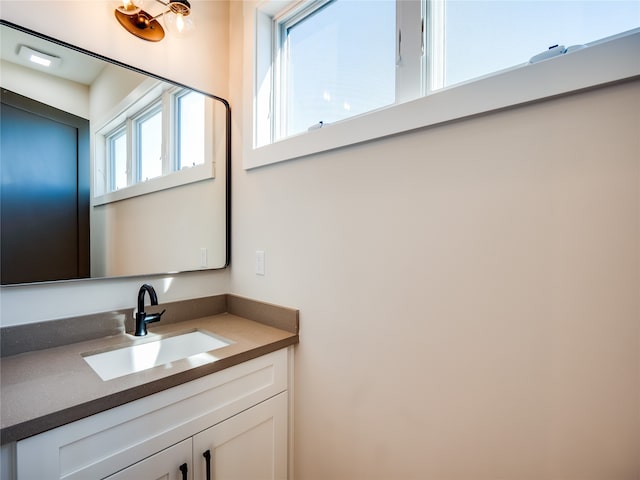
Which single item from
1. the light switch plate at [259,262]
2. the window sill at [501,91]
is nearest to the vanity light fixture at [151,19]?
the window sill at [501,91]

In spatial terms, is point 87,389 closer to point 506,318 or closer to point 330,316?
point 330,316

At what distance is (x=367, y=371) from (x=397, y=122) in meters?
0.87

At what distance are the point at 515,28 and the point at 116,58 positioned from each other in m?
1.49

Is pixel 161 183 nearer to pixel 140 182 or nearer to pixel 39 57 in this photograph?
pixel 140 182

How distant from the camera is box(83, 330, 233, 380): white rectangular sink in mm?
1123

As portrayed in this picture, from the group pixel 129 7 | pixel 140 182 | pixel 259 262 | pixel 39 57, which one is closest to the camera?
pixel 39 57

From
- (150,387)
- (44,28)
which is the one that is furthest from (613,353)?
(44,28)

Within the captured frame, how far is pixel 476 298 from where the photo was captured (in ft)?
2.80

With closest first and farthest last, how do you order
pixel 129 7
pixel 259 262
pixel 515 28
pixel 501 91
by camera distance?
pixel 501 91 < pixel 515 28 < pixel 129 7 < pixel 259 262

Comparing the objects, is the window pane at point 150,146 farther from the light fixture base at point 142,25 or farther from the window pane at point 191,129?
the light fixture base at point 142,25

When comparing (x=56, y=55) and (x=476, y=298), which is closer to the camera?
(x=476, y=298)

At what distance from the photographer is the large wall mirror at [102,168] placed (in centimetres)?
105

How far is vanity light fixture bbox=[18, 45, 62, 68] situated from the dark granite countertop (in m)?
1.04

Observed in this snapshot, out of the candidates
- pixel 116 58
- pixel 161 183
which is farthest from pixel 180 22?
pixel 161 183
